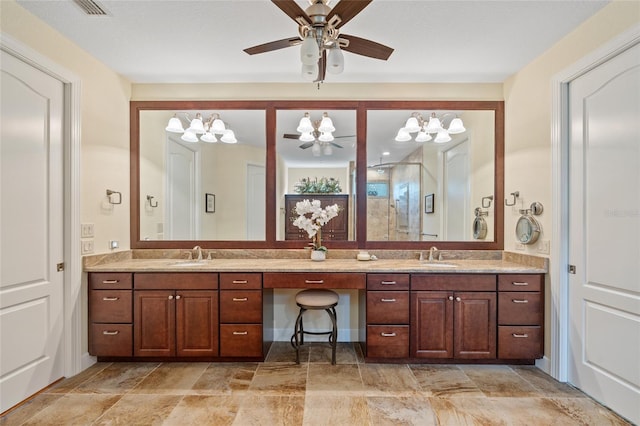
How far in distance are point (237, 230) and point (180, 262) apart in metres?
0.60

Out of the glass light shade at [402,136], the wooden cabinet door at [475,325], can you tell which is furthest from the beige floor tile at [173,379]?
the glass light shade at [402,136]

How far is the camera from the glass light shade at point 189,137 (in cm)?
313

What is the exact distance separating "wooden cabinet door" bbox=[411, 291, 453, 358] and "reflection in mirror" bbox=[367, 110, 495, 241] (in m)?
0.70

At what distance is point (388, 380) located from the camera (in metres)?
2.31

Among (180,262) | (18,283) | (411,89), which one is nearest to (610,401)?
(411,89)

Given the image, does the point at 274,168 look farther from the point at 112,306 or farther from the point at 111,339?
the point at 111,339

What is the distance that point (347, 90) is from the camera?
9.82 feet

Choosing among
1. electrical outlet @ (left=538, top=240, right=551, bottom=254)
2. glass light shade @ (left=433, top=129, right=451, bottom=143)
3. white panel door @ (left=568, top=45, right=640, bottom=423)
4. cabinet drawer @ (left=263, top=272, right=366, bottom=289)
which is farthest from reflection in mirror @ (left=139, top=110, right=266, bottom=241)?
white panel door @ (left=568, top=45, right=640, bottom=423)

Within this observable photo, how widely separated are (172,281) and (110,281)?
507 mm

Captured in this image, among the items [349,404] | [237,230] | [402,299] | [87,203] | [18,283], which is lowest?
[349,404]

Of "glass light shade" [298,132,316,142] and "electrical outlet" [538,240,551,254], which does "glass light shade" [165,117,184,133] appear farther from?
"electrical outlet" [538,240,551,254]

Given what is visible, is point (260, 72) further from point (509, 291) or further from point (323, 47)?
point (509, 291)

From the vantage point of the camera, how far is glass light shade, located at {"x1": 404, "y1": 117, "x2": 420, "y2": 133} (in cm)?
308

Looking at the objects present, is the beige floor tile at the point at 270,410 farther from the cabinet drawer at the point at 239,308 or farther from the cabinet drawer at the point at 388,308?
the cabinet drawer at the point at 388,308
